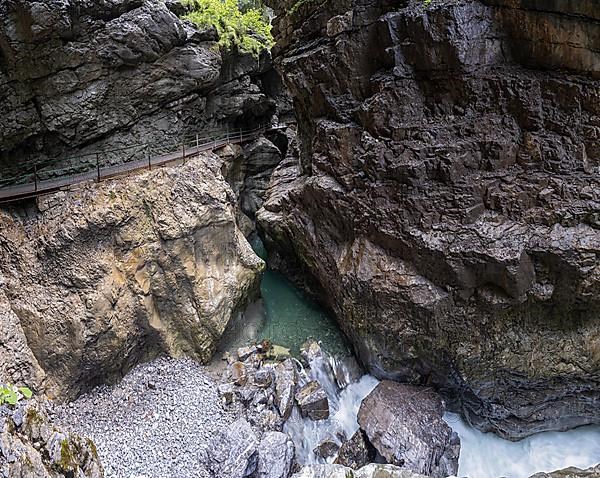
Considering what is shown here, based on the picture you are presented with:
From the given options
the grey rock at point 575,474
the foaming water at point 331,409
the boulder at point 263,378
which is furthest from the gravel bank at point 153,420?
the grey rock at point 575,474

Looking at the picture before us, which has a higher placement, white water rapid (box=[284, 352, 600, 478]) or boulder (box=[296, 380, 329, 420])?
boulder (box=[296, 380, 329, 420])

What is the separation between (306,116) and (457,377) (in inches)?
406

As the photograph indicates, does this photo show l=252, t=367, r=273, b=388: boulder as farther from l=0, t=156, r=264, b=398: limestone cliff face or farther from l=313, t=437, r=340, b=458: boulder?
l=313, t=437, r=340, b=458: boulder

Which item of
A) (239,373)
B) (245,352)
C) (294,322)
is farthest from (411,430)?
(294,322)

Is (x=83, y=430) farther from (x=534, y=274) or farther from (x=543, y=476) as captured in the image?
(x=534, y=274)

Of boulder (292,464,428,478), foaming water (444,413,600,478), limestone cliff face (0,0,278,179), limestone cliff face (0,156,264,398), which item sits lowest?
foaming water (444,413,600,478)

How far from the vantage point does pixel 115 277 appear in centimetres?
1102

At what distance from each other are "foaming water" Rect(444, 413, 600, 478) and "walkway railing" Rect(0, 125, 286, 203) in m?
12.3

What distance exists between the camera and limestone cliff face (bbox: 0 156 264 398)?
10.0 metres

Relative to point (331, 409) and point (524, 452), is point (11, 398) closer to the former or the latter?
point (331, 409)

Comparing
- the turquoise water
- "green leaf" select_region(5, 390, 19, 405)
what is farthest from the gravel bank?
"green leaf" select_region(5, 390, 19, 405)

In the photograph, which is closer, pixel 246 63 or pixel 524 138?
pixel 524 138

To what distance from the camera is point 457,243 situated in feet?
35.1

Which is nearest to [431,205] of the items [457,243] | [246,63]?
[457,243]
